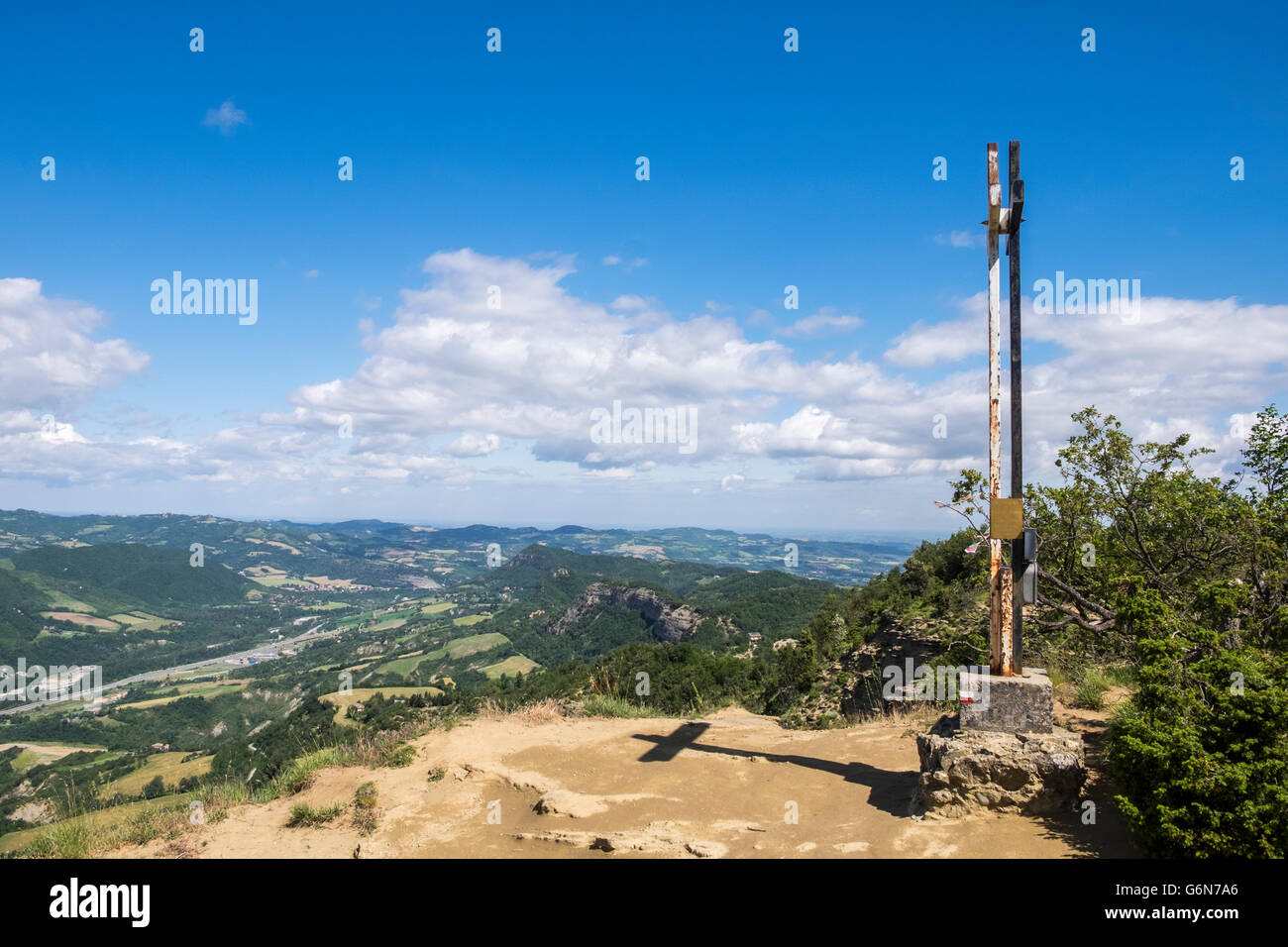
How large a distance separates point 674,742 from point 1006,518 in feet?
22.7

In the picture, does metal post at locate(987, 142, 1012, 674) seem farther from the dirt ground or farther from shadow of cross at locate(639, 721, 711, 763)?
shadow of cross at locate(639, 721, 711, 763)

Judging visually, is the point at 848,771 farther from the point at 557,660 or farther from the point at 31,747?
the point at 31,747

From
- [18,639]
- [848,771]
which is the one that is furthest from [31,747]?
[848,771]

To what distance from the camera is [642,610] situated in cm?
12388

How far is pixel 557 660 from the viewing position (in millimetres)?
116312

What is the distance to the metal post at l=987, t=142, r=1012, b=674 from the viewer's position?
276 inches

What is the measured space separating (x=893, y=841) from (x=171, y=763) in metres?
87.6

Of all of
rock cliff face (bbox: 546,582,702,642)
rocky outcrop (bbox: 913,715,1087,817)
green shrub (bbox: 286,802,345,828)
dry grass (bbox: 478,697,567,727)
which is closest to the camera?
rocky outcrop (bbox: 913,715,1087,817)

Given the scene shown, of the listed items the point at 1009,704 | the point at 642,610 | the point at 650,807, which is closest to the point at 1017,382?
the point at 1009,704

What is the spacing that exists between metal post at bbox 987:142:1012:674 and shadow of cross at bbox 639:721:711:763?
17.7 feet

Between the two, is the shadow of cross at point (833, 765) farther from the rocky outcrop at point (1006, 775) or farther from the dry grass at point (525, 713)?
the dry grass at point (525, 713)

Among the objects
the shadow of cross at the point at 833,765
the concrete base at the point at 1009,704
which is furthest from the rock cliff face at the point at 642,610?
the concrete base at the point at 1009,704

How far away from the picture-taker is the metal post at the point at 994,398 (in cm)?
700

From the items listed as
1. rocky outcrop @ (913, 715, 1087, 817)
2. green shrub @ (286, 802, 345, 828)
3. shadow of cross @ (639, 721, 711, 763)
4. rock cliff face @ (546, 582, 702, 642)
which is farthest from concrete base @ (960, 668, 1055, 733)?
rock cliff face @ (546, 582, 702, 642)
